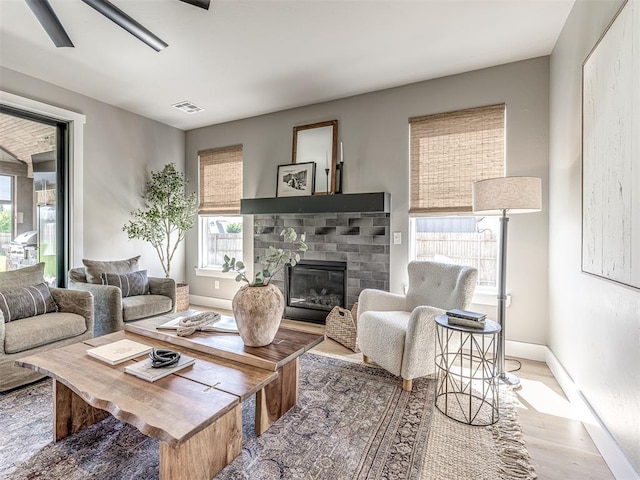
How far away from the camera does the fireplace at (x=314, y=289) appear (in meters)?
3.85

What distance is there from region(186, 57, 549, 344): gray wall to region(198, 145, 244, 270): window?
0.60 feet

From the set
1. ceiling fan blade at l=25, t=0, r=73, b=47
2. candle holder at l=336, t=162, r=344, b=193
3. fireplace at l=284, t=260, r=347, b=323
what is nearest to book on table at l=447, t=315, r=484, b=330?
fireplace at l=284, t=260, r=347, b=323

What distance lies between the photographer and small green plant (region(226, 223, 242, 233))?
4680 millimetres

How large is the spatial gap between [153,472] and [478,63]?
3.87 m

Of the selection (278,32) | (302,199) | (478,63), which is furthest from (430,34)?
(302,199)

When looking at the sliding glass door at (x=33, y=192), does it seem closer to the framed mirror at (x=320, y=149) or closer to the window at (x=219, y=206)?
the window at (x=219, y=206)

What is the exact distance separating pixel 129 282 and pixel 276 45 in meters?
2.80

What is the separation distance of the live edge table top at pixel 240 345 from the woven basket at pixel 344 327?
3.81 ft

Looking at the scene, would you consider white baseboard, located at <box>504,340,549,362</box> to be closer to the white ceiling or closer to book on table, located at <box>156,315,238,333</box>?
book on table, located at <box>156,315,238,333</box>

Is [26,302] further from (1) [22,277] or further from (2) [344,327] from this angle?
(2) [344,327]

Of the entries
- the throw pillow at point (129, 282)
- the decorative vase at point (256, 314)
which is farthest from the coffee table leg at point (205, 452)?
the throw pillow at point (129, 282)

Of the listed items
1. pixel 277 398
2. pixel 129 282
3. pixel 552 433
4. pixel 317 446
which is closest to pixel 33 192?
pixel 129 282

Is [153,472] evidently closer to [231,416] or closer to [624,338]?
[231,416]

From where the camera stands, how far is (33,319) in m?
2.51
